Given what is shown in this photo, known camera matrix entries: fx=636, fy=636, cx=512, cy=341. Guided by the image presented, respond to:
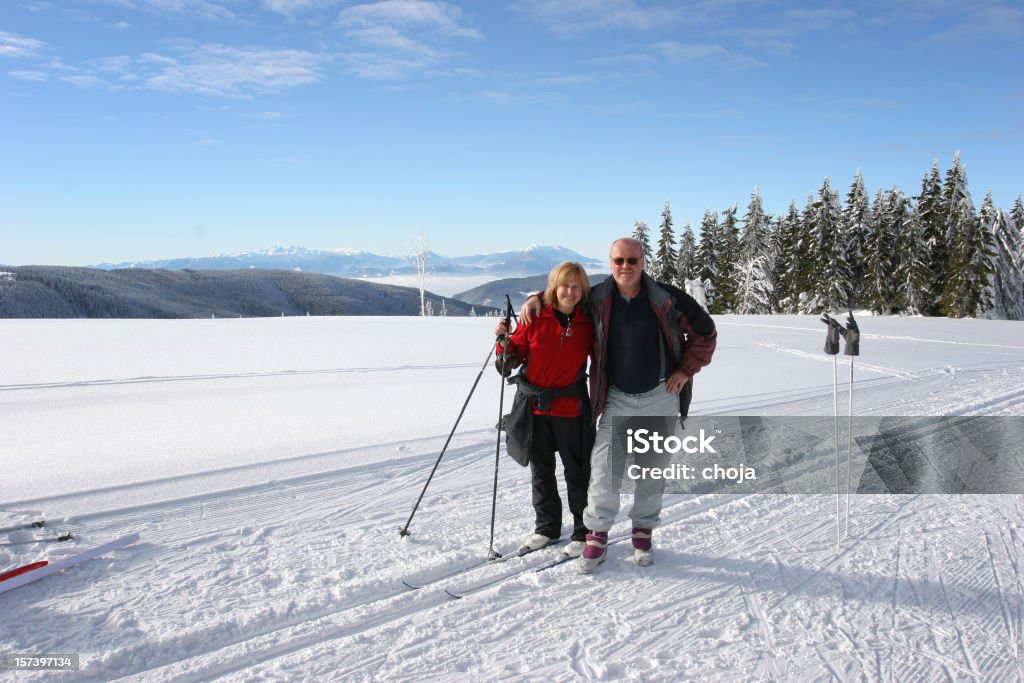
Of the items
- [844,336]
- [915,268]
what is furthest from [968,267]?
[844,336]

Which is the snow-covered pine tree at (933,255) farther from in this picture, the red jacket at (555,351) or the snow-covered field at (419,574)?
the red jacket at (555,351)

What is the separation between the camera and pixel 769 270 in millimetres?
46812

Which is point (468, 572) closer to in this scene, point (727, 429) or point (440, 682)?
point (440, 682)

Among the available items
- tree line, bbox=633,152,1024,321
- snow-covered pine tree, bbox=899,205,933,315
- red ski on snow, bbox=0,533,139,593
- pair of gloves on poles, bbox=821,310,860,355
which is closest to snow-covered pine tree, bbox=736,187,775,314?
tree line, bbox=633,152,1024,321

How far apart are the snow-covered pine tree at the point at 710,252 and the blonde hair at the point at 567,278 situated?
4902 cm

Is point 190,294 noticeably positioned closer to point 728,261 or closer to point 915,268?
point 728,261

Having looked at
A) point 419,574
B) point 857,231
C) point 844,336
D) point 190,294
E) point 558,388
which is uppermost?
point 857,231

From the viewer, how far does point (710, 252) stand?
5166cm

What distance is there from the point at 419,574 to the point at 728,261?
1980 inches

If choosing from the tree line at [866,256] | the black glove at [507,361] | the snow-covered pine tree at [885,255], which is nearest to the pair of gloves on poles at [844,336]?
the black glove at [507,361]

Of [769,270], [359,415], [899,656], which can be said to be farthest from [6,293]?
[899,656]

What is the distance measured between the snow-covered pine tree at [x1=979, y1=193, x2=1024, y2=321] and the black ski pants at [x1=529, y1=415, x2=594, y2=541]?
43371mm

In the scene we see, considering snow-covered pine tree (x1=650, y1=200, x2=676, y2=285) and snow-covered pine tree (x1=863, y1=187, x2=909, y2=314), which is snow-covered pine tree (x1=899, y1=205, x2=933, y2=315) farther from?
snow-covered pine tree (x1=650, y1=200, x2=676, y2=285)

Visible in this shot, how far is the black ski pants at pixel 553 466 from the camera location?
4.36 meters
